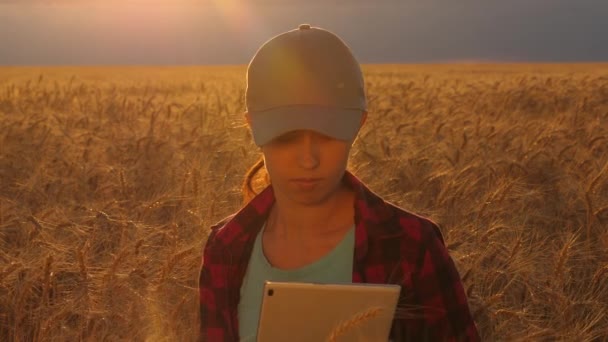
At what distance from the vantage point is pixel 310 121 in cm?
150

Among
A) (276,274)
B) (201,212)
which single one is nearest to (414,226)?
(276,274)

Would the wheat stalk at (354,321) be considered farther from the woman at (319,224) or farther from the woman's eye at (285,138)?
the woman's eye at (285,138)

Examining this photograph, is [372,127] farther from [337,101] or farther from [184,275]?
[337,101]

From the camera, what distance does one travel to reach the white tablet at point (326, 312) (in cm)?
130

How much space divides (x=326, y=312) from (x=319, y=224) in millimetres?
339

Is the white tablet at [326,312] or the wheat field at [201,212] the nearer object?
the white tablet at [326,312]

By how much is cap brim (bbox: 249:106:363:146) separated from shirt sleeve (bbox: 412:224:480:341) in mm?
277

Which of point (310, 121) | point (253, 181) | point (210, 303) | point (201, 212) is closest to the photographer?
point (310, 121)

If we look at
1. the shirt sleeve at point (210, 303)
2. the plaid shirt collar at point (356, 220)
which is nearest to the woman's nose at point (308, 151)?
the plaid shirt collar at point (356, 220)

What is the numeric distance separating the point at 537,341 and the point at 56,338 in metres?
1.33

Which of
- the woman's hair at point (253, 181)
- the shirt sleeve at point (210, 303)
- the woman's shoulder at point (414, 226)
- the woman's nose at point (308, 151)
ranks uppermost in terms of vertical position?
the woman's nose at point (308, 151)

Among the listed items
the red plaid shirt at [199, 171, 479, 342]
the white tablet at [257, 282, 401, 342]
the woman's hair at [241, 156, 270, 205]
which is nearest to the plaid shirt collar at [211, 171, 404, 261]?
the red plaid shirt at [199, 171, 479, 342]

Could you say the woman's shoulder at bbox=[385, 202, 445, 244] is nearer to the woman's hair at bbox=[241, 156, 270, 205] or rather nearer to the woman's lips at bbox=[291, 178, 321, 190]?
the woman's lips at bbox=[291, 178, 321, 190]

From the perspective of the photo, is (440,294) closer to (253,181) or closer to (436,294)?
(436,294)
